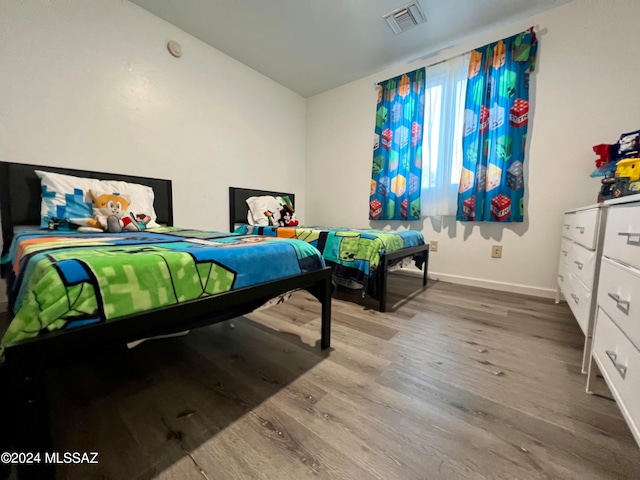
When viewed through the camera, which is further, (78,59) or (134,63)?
(134,63)

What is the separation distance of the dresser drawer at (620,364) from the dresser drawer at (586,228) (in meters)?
0.37

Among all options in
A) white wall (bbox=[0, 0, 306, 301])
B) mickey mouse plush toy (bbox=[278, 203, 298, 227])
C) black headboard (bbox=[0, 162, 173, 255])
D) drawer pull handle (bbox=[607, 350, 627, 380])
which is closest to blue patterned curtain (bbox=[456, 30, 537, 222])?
drawer pull handle (bbox=[607, 350, 627, 380])

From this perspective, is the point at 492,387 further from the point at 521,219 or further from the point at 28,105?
the point at 28,105

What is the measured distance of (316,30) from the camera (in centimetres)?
235

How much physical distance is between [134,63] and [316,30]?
5.28 feet

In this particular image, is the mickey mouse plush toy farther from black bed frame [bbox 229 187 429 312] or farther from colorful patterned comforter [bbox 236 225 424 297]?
colorful patterned comforter [bbox 236 225 424 297]

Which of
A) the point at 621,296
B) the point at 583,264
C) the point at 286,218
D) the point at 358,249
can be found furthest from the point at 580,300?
the point at 286,218

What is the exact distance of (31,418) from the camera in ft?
1.73

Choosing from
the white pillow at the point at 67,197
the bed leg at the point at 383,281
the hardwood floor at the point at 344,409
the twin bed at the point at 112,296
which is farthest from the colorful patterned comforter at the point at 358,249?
the white pillow at the point at 67,197

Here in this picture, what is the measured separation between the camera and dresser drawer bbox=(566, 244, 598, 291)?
110 centimetres

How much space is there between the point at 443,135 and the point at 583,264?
183 cm

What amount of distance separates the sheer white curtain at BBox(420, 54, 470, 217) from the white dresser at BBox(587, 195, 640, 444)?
5.51 ft

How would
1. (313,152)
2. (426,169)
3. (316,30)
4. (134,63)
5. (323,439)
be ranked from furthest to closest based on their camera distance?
(313,152) → (426,169) → (316,30) → (134,63) → (323,439)

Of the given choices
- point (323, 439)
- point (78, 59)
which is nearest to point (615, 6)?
point (323, 439)
